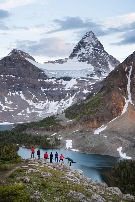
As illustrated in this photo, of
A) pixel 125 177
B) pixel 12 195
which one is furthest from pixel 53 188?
pixel 125 177

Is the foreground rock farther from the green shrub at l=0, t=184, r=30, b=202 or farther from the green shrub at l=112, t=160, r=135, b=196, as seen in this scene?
the green shrub at l=112, t=160, r=135, b=196

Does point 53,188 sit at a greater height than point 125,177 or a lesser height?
greater

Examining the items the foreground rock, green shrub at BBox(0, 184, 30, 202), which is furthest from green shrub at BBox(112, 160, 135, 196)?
green shrub at BBox(0, 184, 30, 202)

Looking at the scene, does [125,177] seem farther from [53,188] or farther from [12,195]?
[12,195]

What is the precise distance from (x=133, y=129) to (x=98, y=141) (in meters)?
21.4

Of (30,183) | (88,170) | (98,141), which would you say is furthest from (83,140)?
(30,183)

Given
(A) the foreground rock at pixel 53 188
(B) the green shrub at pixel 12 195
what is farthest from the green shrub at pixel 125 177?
(B) the green shrub at pixel 12 195

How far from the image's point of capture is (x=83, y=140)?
6560 inches

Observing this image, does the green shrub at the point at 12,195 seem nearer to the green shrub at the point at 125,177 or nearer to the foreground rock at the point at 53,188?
the foreground rock at the point at 53,188

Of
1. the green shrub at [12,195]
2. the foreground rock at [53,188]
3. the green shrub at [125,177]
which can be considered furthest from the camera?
the green shrub at [125,177]

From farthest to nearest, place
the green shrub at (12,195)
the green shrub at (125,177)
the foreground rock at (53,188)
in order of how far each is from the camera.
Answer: the green shrub at (125,177) < the foreground rock at (53,188) < the green shrub at (12,195)

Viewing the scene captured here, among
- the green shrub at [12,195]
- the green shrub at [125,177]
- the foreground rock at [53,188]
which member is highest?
the green shrub at [12,195]

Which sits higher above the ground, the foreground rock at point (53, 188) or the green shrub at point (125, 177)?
the foreground rock at point (53, 188)

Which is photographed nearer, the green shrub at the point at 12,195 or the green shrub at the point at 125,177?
the green shrub at the point at 12,195
